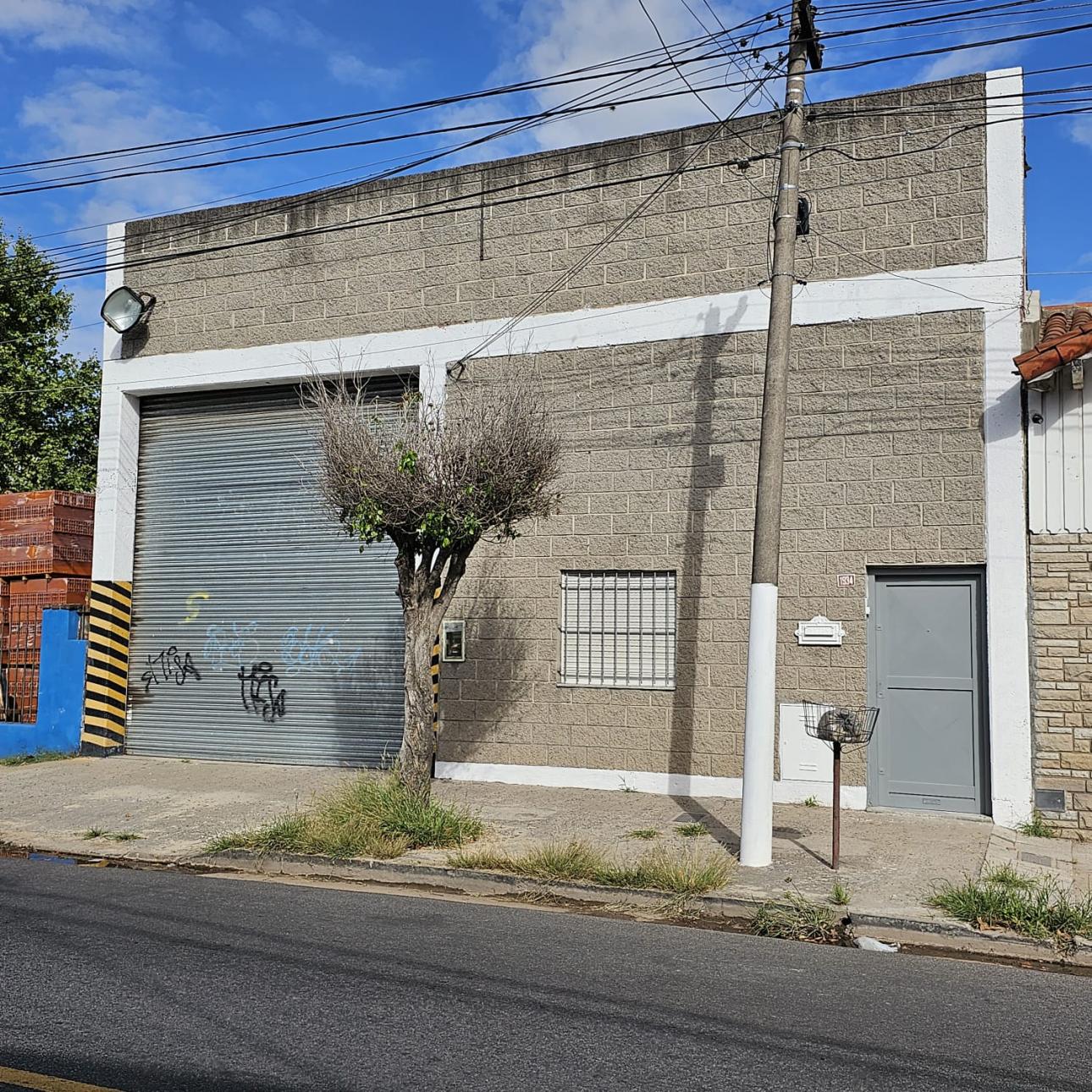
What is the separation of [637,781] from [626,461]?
11.2 feet

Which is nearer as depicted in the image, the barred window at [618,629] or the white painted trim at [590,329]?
the white painted trim at [590,329]

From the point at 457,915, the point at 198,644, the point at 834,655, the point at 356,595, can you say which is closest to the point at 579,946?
the point at 457,915

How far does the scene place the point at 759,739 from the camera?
8.65 metres

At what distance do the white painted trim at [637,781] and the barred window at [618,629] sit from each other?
0.95 metres

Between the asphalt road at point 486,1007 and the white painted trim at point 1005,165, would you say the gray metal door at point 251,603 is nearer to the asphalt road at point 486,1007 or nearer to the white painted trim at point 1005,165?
the asphalt road at point 486,1007

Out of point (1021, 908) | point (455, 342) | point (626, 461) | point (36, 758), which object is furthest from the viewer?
point (36, 758)

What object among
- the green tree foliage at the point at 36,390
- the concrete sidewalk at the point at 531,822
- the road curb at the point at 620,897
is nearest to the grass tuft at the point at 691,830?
the concrete sidewalk at the point at 531,822

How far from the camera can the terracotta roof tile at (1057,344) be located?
993cm

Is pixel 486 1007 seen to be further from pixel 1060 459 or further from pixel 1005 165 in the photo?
pixel 1005 165

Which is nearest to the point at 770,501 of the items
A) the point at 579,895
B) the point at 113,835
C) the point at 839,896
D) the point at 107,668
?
the point at 839,896

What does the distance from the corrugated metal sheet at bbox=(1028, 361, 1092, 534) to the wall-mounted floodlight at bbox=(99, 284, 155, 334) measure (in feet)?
36.7

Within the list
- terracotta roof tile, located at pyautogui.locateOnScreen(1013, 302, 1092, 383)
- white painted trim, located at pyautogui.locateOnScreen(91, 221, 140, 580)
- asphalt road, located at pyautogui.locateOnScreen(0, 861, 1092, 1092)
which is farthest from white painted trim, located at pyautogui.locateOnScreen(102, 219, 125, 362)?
terracotta roof tile, located at pyautogui.locateOnScreen(1013, 302, 1092, 383)

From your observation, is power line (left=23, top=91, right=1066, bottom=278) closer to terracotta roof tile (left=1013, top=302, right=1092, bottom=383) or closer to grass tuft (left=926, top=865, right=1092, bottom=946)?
terracotta roof tile (left=1013, top=302, right=1092, bottom=383)

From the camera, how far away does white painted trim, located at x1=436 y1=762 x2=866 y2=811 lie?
11195 mm
